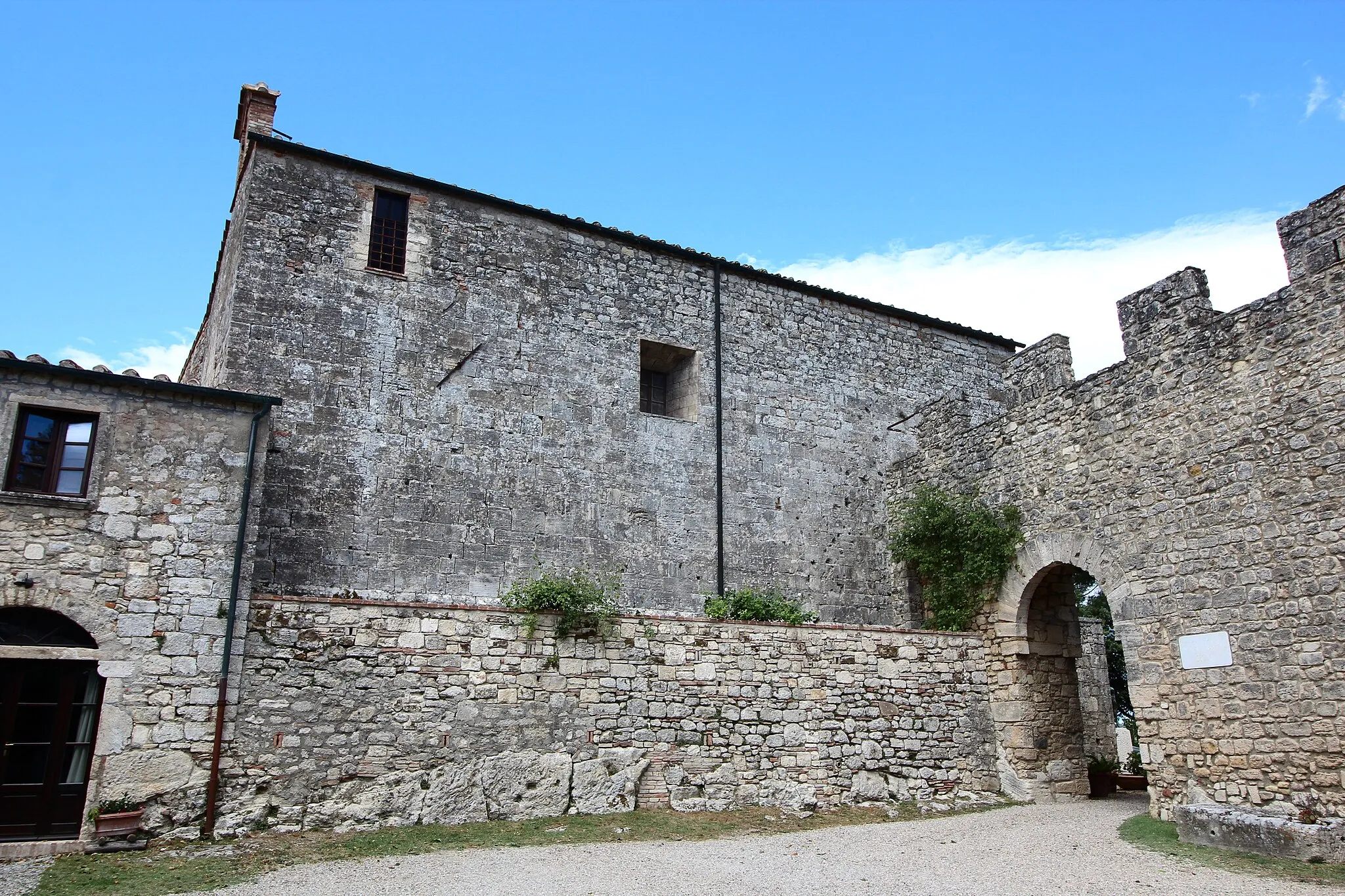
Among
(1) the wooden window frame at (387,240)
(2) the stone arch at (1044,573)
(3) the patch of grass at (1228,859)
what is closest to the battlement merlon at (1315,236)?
(2) the stone arch at (1044,573)

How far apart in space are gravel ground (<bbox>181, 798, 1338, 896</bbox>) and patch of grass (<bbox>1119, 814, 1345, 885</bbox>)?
0.19m

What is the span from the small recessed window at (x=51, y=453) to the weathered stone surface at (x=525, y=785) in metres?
4.93

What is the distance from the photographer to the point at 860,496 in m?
15.8

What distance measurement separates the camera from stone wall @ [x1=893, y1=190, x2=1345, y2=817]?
9750mm

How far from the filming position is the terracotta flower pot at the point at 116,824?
27.6 ft

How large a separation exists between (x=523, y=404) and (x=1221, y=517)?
345 inches

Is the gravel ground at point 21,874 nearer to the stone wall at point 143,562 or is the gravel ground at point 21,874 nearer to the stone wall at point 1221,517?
the stone wall at point 143,562

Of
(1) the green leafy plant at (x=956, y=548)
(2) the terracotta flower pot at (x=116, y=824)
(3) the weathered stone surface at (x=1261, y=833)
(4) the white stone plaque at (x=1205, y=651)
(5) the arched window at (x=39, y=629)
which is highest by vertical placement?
(1) the green leafy plant at (x=956, y=548)

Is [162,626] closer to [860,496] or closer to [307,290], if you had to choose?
[307,290]

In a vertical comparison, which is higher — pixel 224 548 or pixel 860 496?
pixel 860 496

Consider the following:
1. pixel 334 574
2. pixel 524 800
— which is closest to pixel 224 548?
pixel 334 574

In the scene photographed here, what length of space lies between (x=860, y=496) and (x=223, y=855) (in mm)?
10579

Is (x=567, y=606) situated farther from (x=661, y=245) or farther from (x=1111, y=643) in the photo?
(x=1111, y=643)

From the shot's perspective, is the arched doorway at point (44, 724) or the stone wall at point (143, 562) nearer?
the arched doorway at point (44, 724)
